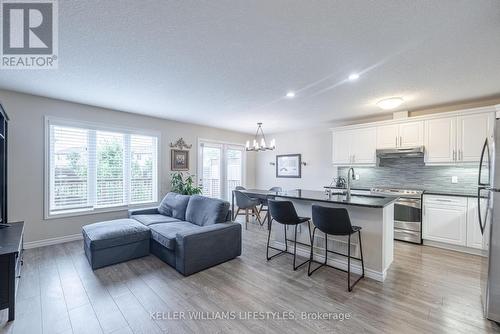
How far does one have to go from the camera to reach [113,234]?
10.1 feet

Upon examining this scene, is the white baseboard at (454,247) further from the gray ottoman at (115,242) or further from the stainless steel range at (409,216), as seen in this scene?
the gray ottoman at (115,242)

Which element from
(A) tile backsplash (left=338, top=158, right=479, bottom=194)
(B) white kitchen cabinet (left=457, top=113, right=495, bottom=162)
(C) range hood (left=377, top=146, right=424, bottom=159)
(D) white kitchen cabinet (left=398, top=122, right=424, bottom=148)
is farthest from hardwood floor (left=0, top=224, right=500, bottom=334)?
(D) white kitchen cabinet (left=398, top=122, right=424, bottom=148)

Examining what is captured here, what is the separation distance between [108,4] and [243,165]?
5824 millimetres

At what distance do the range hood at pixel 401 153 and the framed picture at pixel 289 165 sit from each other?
228cm

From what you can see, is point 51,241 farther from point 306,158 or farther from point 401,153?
point 401,153

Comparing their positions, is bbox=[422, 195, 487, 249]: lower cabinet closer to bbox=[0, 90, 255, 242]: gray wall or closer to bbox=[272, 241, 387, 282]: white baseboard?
bbox=[272, 241, 387, 282]: white baseboard

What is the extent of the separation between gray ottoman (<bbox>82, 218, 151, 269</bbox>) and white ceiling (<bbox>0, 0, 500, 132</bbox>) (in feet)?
6.84

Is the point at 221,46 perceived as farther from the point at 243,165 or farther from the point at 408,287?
the point at 243,165

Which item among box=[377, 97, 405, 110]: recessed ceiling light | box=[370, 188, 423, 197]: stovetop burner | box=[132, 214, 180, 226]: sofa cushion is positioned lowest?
box=[132, 214, 180, 226]: sofa cushion

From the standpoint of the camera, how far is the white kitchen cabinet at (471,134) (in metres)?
3.59

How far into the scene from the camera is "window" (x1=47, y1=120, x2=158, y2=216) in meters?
3.97

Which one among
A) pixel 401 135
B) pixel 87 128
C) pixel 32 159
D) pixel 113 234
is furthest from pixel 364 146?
pixel 32 159

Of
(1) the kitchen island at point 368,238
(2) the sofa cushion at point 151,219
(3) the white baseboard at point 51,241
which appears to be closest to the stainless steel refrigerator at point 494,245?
(1) the kitchen island at point 368,238

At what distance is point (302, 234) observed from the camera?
11.4ft
